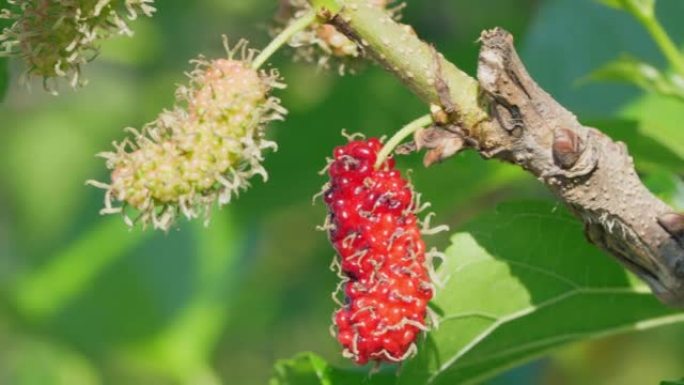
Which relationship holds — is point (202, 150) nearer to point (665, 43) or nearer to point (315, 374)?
point (315, 374)

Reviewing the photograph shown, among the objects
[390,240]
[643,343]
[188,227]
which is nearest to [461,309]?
[390,240]

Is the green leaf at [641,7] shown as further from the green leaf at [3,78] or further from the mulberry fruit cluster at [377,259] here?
the green leaf at [3,78]

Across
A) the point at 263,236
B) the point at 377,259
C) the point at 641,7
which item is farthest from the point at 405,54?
the point at 263,236

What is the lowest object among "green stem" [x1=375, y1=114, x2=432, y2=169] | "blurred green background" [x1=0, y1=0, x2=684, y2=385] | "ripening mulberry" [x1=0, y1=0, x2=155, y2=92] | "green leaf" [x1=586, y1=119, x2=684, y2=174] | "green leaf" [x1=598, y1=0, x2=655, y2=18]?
"green stem" [x1=375, y1=114, x2=432, y2=169]

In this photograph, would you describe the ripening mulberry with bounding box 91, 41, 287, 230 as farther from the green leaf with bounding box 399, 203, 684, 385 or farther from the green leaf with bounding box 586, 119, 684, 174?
the green leaf with bounding box 586, 119, 684, 174

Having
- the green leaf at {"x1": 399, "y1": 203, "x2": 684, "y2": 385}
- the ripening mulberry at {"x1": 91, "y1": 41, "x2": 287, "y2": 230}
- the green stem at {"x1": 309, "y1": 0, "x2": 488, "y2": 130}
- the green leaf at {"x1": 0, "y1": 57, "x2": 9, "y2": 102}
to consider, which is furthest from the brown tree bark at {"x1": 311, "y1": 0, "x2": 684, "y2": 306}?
the green leaf at {"x1": 0, "y1": 57, "x2": 9, "y2": 102}

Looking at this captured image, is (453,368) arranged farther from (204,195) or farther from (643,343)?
(643,343)
